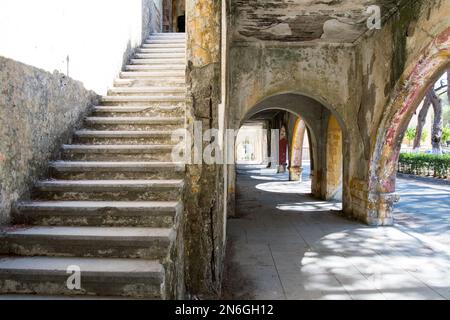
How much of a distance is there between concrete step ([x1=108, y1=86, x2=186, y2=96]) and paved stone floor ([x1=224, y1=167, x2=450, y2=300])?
2.61 metres

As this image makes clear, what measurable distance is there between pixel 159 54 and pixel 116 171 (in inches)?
179

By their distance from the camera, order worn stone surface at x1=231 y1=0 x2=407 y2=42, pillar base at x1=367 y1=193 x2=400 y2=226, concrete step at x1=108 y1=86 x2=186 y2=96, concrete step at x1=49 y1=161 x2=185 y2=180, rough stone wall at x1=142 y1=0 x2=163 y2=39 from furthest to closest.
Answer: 1. rough stone wall at x1=142 y1=0 x2=163 y2=39
2. pillar base at x1=367 y1=193 x2=400 y2=226
3. concrete step at x1=108 y1=86 x2=186 y2=96
4. worn stone surface at x1=231 y1=0 x2=407 y2=42
5. concrete step at x1=49 y1=161 x2=185 y2=180

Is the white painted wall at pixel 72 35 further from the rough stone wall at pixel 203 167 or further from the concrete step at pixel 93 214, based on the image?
the rough stone wall at pixel 203 167

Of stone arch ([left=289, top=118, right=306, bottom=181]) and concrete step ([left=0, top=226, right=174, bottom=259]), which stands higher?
stone arch ([left=289, top=118, right=306, bottom=181])

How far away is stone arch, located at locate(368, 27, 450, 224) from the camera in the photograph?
4871 millimetres

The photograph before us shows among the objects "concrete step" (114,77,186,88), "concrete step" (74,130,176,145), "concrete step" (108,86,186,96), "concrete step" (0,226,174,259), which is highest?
Answer: "concrete step" (114,77,186,88)

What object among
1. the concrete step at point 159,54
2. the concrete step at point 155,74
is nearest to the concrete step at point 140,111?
the concrete step at point 155,74

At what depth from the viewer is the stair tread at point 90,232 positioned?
2.89m

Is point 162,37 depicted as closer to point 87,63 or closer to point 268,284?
point 87,63

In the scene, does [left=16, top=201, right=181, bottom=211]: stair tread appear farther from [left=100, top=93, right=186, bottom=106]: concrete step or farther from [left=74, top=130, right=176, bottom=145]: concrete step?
[left=100, top=93, right=186, bottom=106]: concrete step

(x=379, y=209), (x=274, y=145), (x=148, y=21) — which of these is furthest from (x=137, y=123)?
(x=274, y=145)

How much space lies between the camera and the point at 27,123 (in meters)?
3.39

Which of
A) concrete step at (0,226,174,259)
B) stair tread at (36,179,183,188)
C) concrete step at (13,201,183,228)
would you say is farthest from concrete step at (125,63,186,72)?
concrete step at (0,226,174,259)
